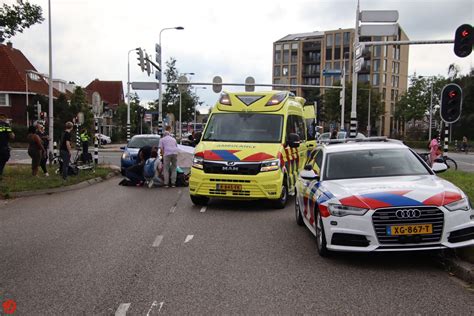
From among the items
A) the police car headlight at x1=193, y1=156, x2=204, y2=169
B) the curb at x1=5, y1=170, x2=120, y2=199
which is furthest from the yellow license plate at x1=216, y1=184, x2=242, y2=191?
the curb at x1=5, y1=170, x2=120, y2=199

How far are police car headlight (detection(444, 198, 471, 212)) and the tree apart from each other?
13779mm

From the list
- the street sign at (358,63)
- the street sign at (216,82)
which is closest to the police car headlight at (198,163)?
the street sign at (358,63)

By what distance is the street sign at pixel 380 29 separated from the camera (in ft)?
62.1

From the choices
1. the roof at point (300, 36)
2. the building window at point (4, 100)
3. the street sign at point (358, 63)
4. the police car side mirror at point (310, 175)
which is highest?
the roof at point (300, 36)

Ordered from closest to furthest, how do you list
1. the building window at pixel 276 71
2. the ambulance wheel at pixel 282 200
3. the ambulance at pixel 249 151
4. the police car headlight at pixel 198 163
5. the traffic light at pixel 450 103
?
the ambulance at pixel 249 151
the police car headlight at pixel 198 163
the ambulance wheel at pixel 282 200
the traffic light at pixel 450 103
the building window at pixel 276 71

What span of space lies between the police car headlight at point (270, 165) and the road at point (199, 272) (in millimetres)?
1145

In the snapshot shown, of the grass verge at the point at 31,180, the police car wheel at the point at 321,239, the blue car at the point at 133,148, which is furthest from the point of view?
Result: the blue car at the point at 133,148

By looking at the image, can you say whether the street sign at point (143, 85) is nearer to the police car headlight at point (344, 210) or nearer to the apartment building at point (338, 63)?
the police car headlight at point (344, 210)

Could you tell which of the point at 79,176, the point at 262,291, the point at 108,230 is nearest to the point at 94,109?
the point at 79,176

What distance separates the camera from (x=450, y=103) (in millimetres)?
13812

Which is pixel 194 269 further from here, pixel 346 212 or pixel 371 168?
pixel 371 168

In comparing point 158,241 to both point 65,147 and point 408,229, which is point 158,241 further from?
point 65,147

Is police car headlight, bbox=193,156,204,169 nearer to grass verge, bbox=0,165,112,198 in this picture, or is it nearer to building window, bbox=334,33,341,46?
grass verge, bbox=0,165,112,198

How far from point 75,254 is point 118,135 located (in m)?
60.6
